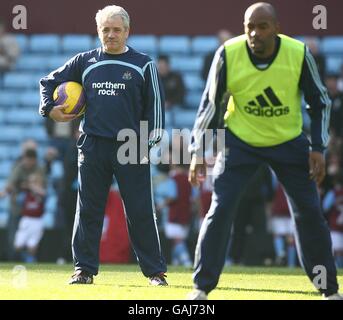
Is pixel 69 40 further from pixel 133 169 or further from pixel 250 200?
pixel 133 169

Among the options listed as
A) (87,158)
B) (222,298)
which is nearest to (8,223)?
(87,158)

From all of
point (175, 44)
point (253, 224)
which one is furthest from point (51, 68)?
point (253, 224)

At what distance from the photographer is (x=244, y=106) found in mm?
7664

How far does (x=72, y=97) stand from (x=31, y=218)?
694 centimetres

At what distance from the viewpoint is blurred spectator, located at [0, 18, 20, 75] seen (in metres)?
19.7

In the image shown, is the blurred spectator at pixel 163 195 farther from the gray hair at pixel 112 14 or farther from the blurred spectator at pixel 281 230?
the gray hair at pixel 112 14

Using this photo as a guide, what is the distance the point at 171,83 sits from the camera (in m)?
18.3

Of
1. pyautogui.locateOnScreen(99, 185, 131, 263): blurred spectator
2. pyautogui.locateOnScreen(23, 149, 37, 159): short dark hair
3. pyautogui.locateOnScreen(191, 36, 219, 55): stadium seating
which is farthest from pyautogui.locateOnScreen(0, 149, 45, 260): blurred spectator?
pyautogui.locateOnScreen(191, 36, 219, 55): stadium seating

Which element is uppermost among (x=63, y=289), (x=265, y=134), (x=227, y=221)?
(x=265, y=134)

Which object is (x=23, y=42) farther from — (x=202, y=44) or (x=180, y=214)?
(x=180, y=214)

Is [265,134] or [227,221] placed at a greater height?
[265,134]

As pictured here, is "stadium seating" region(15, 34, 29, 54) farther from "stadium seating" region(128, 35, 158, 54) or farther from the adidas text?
the adidas text

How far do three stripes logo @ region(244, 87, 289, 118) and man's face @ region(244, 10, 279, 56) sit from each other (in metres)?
0.33
